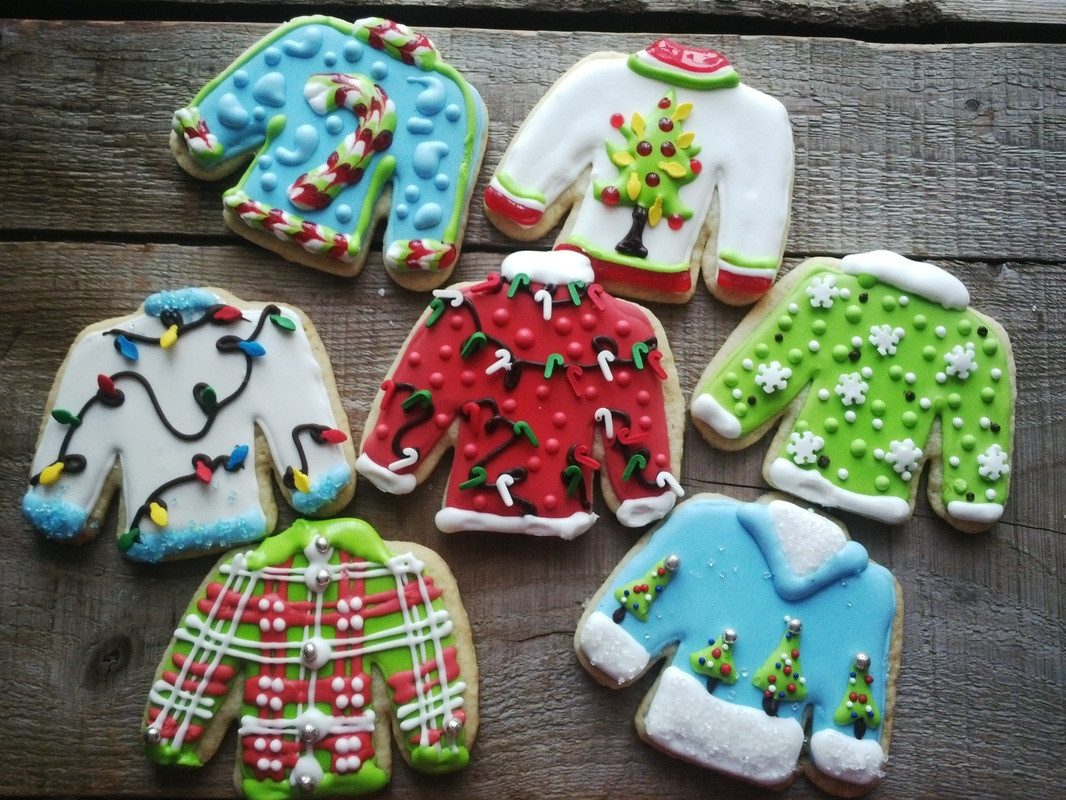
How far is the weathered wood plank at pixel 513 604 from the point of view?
1.47m

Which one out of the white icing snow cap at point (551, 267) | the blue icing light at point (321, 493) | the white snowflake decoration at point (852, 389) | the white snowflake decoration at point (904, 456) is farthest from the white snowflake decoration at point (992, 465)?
the blue icing light at point (321, 493)

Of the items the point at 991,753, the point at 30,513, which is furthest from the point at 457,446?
the point at 991,753

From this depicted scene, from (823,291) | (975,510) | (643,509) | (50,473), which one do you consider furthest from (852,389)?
(50,473)

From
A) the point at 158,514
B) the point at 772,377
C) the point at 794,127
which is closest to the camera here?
the point at 158,514

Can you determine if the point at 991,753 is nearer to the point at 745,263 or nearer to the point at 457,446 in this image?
the point at 745,263

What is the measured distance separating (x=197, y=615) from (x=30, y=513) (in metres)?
0.31

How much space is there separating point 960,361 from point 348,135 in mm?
1105

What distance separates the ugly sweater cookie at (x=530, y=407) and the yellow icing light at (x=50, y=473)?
47 cm

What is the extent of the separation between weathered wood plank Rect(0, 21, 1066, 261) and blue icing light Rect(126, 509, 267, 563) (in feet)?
1.69

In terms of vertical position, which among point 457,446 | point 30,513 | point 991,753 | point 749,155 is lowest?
point 991,753

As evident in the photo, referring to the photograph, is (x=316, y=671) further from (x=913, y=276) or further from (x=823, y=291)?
(x=913, y=276)

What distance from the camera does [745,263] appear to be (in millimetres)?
1542

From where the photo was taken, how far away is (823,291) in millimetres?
1566

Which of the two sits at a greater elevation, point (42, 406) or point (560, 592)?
point (42, 406)
